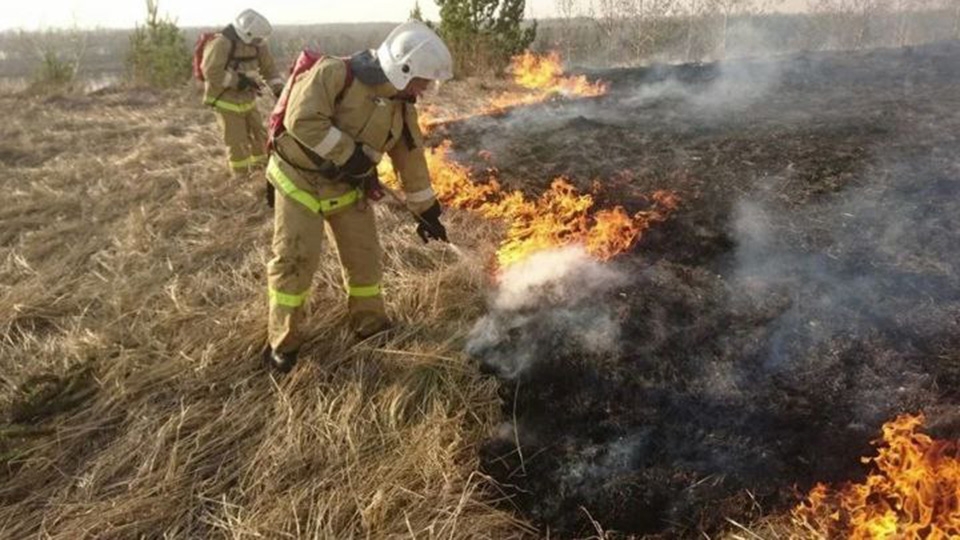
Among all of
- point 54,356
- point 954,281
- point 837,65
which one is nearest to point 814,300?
point 954,281

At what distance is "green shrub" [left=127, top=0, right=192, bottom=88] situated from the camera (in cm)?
1530

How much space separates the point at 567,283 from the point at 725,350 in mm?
1061

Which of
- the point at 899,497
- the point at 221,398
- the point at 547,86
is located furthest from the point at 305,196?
the point at 547,86

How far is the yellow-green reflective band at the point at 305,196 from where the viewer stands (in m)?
3.65

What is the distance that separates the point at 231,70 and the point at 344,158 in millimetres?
4365

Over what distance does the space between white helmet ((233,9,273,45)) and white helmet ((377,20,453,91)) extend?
4.27 meters

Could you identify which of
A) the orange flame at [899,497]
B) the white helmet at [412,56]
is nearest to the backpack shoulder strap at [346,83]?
the white helmet at [412,56]

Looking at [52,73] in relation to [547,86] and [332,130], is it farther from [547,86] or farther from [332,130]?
[332,130]

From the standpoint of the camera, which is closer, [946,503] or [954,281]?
[946,503]

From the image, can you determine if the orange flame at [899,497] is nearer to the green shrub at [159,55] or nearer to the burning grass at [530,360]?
the burning grass at [530,360]

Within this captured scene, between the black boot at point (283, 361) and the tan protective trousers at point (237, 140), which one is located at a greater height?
the tan protective trousers at point (237, 140)

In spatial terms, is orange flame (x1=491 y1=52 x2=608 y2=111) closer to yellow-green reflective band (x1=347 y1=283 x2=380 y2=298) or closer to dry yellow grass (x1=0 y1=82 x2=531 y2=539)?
dry yellow grass (x1=0 y1=82 x2=531 y2=539)

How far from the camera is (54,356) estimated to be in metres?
4.03

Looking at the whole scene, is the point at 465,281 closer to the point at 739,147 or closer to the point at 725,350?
the point at 725,350
